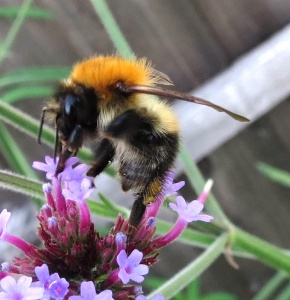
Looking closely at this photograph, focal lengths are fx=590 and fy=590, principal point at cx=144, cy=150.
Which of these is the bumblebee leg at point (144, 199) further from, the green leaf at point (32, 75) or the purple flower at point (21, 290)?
the green leaf at point (32, 75)

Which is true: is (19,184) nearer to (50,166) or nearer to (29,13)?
(50,166)

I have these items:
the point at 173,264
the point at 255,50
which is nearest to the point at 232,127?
the point at 255,50

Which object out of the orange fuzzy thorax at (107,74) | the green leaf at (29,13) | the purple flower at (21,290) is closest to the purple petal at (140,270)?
the purple flower at (21,290)

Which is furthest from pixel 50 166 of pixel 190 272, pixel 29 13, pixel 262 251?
pixel 29 13

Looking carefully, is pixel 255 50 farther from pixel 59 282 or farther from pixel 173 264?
pixel 59 282

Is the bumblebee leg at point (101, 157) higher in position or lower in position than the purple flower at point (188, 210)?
higher

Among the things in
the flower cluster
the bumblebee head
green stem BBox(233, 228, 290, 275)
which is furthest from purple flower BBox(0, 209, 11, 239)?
green stem BBox(233, 228, 290, 275)

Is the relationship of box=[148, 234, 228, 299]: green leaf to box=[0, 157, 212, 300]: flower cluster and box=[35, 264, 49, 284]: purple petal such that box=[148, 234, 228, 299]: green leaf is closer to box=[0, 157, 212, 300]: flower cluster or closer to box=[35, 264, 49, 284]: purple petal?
box=[0, 157, 212, 300]: flower cluster
